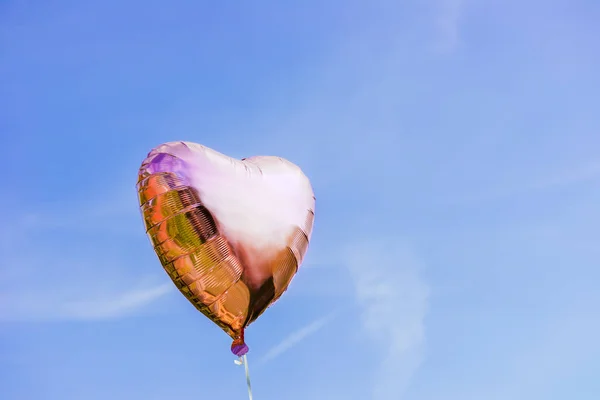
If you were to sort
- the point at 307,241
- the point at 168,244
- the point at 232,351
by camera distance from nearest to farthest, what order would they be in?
the point at 168,244 → the point at 232,351 → the point at 307,241

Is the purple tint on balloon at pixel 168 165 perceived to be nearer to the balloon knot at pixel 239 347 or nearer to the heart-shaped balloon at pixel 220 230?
the heart-shaped balloon at pixel 220 230

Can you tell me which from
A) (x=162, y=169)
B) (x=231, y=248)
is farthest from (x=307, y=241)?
(x=162, y=169)

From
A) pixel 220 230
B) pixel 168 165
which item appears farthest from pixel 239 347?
pixel 168 165

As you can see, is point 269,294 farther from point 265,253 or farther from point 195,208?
point 195,208

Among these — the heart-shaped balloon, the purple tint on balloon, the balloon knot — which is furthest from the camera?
the balloon knot

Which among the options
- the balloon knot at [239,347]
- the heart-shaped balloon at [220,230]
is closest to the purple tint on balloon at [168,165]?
the heart-shaped balloon at [220,230]

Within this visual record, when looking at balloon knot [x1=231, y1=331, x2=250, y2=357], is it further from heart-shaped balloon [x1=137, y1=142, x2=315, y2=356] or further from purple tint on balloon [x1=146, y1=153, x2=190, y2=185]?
purple tint on balloon [x1=146, y1=153, x2=190, y2=185]

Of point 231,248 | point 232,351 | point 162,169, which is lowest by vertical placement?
point 232,351

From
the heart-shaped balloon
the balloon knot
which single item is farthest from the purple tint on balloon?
the balloon knot
